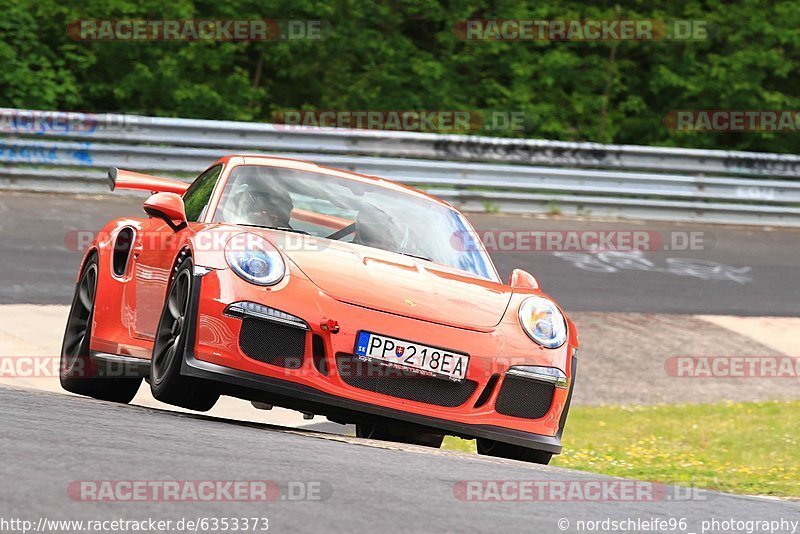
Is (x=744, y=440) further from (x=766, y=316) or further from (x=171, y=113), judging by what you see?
(x=171, y=113)

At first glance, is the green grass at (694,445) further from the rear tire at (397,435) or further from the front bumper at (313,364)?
the front bumper at (313,364)

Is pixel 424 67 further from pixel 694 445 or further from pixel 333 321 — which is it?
pixel 333 321

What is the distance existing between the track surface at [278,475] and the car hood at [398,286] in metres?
0.61

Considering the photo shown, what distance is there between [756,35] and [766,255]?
247 inches

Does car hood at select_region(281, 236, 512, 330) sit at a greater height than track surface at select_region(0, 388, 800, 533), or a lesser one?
greater

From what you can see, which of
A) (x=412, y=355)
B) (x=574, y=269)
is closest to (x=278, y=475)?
(x=412, y=355)

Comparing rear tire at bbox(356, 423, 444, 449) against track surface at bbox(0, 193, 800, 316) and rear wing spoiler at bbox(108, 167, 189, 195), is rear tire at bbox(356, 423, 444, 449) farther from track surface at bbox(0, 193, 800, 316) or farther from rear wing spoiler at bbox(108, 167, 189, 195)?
track surface at bbox(0, 193, 800, 316)

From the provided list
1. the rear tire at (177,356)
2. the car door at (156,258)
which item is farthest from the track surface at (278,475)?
the car door at (156,258)

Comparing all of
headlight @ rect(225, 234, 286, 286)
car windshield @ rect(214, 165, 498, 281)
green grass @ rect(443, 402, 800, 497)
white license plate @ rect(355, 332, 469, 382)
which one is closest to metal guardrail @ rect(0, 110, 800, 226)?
green grass @ rect(443, 402, 800, 497)

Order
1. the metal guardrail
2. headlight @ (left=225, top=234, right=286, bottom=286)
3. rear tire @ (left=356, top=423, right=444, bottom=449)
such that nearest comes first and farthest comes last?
headlight @ (left=225, top=234, right=286, bottom=286) → rear tire @ (left=356, top=423, right=444, bottom=449) → the metal guardrail

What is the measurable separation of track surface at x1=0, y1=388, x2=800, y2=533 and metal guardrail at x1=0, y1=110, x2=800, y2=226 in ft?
31.9

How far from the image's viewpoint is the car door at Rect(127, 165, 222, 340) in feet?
21.4

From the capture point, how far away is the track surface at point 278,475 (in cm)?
373

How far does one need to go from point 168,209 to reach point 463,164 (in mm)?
10277
